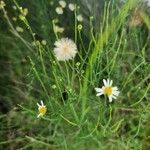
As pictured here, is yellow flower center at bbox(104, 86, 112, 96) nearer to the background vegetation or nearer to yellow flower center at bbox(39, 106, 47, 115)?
the background vegetation

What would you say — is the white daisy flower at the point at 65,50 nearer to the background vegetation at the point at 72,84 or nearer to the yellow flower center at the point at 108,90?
the background vegetation at the point at 72,84

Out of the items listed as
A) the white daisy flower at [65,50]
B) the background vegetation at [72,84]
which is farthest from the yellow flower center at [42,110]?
the white daisy flower at [65,50]

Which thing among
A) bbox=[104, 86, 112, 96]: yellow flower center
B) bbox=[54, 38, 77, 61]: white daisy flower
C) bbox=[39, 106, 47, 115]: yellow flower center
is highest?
bbox=[54, 38, 77, 61]: white daisy flower

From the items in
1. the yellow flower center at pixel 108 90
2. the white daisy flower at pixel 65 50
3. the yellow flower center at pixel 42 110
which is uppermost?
the white daisy flower at pixel 65 50

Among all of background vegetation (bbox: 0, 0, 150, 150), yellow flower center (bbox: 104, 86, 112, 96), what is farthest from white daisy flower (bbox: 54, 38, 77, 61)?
yellow flower center (bbox: 104, 86, 112, 96)

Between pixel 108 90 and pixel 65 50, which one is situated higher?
pixel 65 50

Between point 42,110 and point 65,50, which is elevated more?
point 65,50

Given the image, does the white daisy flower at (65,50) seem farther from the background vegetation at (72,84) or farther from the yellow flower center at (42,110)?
the yellow flower center at (42,110)

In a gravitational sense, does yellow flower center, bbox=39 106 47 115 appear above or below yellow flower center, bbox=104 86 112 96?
below

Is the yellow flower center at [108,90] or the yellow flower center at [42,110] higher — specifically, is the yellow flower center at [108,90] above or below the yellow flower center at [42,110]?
above
